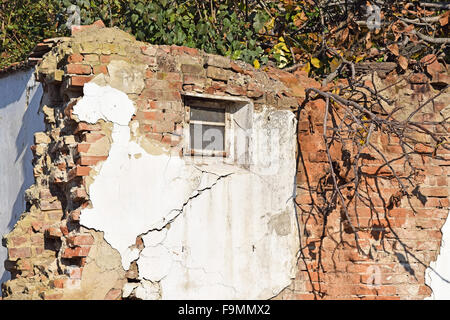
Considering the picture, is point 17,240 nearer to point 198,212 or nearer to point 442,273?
point 198,212

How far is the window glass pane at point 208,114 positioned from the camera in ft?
17.1

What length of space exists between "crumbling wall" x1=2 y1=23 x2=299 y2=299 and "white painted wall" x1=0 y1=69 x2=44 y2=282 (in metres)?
1.37

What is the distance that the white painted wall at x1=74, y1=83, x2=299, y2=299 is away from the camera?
15.0 ft

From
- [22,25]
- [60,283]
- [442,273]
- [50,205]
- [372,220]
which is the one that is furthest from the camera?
[22,25]

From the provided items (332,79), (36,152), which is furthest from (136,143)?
(332,79)

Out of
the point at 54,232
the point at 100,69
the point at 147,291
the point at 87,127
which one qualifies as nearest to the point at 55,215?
the point at 54,232

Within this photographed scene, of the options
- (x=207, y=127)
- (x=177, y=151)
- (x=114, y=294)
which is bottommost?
(x=114, y=294)

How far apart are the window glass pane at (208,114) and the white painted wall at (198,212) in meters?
0.28

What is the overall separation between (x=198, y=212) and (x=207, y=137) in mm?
717

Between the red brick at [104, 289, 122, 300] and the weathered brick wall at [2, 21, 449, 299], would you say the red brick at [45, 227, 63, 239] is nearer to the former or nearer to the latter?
the weathered brick wall at [2, 21, 449, 299]

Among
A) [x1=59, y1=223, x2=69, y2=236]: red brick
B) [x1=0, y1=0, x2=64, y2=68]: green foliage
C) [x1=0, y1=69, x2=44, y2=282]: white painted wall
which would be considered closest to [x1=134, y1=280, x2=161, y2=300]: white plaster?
[x1=59, y1=223, x2=69, y2=236]: red brick

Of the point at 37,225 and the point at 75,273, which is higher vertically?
the point at 37,225

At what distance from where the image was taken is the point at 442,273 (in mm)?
5383

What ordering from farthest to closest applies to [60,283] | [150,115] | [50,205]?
[50,205] → [150,115] → [60,283]
